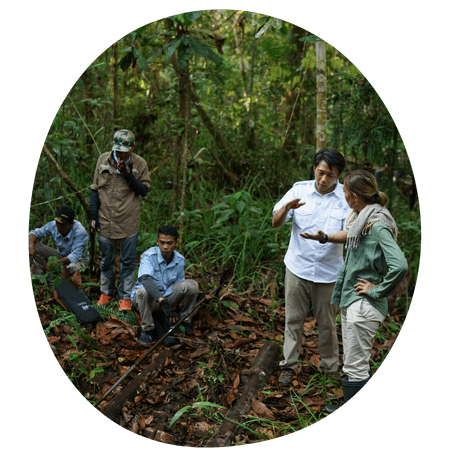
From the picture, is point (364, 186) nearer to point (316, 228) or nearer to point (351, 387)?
point (316, 228)

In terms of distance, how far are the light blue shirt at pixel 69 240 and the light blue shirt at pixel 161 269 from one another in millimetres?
674

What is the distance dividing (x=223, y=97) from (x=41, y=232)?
15.0ft

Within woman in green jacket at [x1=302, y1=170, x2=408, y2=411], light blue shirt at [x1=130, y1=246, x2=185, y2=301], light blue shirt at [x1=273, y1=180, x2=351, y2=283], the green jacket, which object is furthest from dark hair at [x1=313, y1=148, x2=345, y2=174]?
light blue shirt at [x1=130, y1=246, x2=185, y2=301]

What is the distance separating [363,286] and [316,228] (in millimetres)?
867

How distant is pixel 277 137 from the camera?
259 inches

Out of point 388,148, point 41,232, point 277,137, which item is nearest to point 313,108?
point 277,137

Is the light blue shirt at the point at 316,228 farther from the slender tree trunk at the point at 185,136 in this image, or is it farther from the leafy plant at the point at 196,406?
the leafy plant at the point at 196,406

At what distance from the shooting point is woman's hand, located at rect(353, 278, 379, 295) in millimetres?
2777

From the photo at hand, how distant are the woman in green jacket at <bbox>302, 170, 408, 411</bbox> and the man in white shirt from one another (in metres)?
0.40

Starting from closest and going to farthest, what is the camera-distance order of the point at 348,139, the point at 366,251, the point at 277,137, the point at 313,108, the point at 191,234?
the point at 366,251
the point at 348,139
the point at 191,234
the point at 313,108
the point at 277,137

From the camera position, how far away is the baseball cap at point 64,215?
10.6 feet

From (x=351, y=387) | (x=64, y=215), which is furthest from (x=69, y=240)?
(x=351, y=387)

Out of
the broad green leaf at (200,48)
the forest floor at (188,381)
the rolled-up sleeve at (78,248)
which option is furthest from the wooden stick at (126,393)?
the broad green leaf at (200,48)

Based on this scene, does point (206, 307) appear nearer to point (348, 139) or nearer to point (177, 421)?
point (177, 421)
